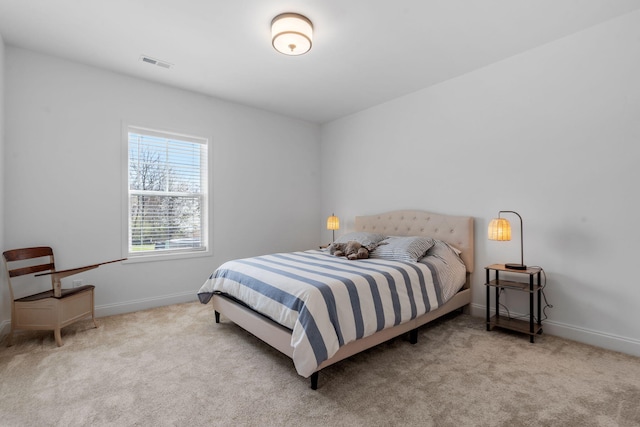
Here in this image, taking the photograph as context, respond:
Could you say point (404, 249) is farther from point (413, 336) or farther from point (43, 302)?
point (43, 302)

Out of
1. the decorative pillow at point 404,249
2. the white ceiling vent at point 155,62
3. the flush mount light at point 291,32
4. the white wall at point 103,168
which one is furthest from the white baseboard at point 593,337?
the white ceiling vent at point 155,62

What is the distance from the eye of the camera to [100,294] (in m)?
3.32

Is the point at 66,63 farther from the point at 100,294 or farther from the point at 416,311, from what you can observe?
the point at 416,311

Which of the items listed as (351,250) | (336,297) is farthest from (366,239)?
(336,297)

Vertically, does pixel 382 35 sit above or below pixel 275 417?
above

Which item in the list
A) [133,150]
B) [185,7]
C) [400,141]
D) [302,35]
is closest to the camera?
[185,7]

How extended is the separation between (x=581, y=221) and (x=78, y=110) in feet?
16.3

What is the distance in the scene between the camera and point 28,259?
A: 115 inches

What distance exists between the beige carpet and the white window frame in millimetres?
1000

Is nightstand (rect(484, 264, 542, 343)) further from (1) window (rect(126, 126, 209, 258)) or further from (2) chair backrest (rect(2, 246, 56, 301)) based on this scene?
(2) chair backrest (rect(2, 246, 56, 301))

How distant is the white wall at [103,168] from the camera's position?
2938 mm

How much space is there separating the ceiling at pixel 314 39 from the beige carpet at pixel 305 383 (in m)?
2.69

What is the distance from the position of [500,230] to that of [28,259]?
445cm

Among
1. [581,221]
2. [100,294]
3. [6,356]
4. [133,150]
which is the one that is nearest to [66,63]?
[133,150]
